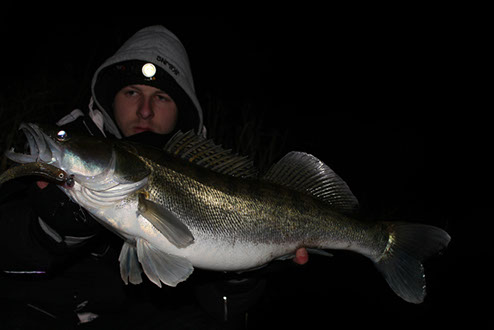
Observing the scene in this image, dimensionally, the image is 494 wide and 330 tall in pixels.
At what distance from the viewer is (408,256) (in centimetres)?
188

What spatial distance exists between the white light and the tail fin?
2033mm

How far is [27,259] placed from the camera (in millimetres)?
1942

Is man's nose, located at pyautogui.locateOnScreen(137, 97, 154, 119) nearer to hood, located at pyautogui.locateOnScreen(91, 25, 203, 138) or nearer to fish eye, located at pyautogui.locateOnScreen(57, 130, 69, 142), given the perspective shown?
hood, located at pyautogui.locateOnScreen(91, 25, 203, 138)

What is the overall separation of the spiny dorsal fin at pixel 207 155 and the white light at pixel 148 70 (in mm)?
1267

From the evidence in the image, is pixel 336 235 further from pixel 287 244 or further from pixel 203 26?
pixel 203 26

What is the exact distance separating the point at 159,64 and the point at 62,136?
154 cm

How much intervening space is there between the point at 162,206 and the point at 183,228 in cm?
13

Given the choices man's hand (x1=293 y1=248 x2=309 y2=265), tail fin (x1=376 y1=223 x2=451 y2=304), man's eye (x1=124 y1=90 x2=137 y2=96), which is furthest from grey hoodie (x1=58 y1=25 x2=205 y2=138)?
tail fin (x1=376 y1=223 x2=451 y2=304)

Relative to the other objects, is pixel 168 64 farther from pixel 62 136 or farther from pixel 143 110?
pixel 62 136

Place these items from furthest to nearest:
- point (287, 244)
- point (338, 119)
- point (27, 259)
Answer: point (338, 119) → point (27, 259) → point (287, 244)

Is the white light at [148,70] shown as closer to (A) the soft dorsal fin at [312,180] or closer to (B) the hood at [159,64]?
(B) the hood at [159,64]

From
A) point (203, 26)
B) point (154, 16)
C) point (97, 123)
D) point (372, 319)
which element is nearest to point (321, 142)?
point (372, 319)

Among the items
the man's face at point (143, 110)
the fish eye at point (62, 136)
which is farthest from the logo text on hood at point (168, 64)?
the fish eye at point (62, 136)

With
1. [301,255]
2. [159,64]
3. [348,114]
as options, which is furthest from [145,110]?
[348,114]
